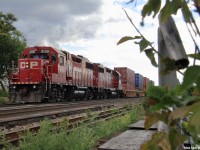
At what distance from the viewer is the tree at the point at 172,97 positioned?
2.92ft

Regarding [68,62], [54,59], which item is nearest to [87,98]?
[68,62]

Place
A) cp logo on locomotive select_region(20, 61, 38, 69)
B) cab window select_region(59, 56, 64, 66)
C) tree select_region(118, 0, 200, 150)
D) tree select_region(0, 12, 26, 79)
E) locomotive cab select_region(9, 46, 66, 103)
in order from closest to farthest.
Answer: tree select_region(118, 0, 200, 150) < locomotive cab select_region(9, 46, 66, 103) < cp logo on locomotive select_region(20, 61, 38, 69) < cab window select_region(59, 56, 64, 66) < tree select_region(0, 12, 26, 79)

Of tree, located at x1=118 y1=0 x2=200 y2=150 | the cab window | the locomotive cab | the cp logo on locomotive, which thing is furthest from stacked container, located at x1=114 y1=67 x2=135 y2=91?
tree, located at x1=118 y1=0 x2=200 y2=150

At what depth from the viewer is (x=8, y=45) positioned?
4744 cm

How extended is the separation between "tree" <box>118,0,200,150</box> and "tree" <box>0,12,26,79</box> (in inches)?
1814

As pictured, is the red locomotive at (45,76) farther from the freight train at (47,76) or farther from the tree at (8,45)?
the tree at (8,45)

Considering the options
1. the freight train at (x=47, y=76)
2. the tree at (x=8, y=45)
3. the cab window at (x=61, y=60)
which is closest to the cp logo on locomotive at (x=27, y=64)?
the freight train at (x=47, y=76)

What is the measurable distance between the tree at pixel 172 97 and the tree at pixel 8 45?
46072 mm

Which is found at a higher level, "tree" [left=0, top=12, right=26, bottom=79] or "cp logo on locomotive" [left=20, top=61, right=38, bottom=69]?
"tree" [left=0, top=12, right=26, bottom=79]

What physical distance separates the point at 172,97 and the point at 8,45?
4823cm

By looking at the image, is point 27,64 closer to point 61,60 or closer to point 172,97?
point 61,60

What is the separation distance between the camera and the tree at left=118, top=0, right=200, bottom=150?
2.92 feet

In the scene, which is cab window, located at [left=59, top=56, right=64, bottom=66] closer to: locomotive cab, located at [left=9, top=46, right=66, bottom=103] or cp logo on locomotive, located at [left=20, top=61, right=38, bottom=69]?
locomotive cab, located at [left=9, top=46, right=66, bottom=103]

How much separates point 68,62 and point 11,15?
21.9 metres
